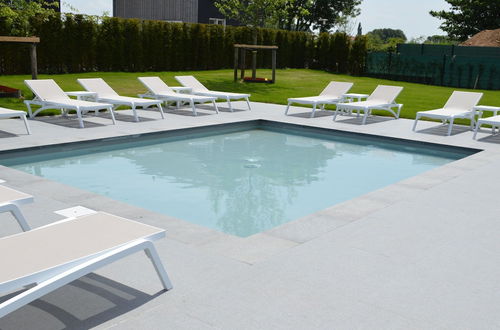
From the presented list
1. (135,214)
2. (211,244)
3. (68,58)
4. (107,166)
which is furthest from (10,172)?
(68,58)

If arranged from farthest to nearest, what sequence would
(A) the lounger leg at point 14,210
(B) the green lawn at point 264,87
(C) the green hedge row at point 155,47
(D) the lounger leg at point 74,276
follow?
1. (C) the green hedge row at point 155,47
2. (B) the green lawn at point 264,87
3. (A) the lounger leg at point 14,210
4. (D) the lounger leg at point 74,276

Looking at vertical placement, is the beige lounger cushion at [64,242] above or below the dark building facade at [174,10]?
below

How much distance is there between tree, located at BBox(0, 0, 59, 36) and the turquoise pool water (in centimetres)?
691

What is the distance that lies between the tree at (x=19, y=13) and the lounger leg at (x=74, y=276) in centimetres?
1253

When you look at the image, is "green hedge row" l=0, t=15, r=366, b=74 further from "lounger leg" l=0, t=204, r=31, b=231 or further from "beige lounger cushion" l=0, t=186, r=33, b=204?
"lounger leg" l=0, t=204, r=31, b=231

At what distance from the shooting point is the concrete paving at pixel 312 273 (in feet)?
10.7

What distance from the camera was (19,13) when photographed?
15.1 meters

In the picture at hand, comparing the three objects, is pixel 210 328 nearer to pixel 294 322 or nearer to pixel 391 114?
pixel 294 322

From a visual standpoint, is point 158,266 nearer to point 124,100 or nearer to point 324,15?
point 124,100

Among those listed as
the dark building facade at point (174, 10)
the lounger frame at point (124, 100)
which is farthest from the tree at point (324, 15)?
the lounger frame at point (124, 100)

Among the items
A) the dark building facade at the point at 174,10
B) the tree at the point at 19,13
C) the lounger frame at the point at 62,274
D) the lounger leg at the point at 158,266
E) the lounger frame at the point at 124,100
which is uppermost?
the dark building facade at the point at 174,10

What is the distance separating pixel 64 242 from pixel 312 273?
1.75 metres

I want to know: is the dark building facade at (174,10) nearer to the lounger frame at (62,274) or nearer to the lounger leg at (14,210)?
the lounger leg at (14,210)

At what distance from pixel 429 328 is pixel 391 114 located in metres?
11.3
